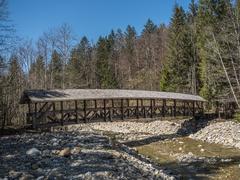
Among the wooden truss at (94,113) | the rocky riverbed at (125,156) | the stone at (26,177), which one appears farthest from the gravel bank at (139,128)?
the stone at (26,177)

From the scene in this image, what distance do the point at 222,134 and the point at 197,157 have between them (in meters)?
5.93

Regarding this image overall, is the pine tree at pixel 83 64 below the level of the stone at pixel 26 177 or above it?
above

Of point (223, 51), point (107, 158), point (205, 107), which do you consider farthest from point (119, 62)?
point (107, 158)

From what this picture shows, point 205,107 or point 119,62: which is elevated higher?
point 119,62

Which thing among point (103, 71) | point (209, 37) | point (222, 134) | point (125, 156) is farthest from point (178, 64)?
point (125, 156)

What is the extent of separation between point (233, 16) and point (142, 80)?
3119cm

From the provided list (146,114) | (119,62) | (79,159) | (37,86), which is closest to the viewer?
(79,159)

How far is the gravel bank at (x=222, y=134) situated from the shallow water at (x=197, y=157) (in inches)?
28.5

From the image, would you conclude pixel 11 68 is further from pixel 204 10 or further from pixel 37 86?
pixel 204 10

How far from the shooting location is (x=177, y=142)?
20.4m

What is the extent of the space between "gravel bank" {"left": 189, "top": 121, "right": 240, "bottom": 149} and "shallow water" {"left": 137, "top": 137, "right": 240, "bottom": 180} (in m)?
0.72

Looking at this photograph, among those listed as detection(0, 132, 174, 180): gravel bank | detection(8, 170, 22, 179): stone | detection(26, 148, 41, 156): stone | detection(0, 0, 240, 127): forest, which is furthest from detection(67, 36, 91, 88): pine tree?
detection(8, 170, 22, 179): stone

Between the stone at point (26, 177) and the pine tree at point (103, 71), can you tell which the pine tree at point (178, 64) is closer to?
the pine tree at point (103, 71)

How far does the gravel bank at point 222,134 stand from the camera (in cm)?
1909
